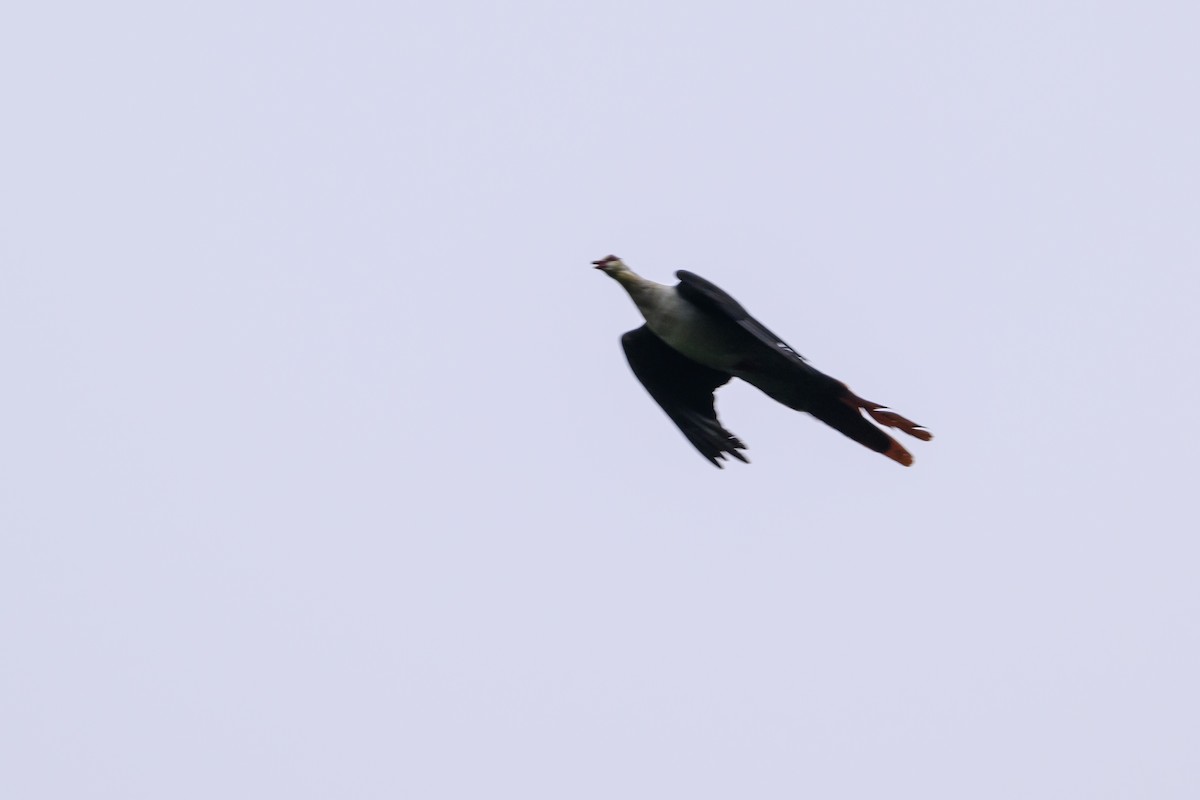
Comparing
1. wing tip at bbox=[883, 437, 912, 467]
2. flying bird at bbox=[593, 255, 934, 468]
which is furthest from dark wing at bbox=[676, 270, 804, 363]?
wing tip at bbox=[883, 437, 912, 467]

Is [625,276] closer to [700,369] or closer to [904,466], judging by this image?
[700,369]

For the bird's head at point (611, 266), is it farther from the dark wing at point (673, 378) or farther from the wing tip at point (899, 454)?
the wing tip at point (899, 454)

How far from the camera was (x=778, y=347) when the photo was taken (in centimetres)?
1185

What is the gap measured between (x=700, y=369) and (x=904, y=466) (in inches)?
65.8

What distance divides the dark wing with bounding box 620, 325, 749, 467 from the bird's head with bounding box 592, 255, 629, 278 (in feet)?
1.71

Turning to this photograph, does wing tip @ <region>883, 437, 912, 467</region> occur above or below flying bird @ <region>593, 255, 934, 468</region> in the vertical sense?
below

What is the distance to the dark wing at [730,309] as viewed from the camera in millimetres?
11719

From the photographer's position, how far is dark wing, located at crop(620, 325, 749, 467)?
518 inches

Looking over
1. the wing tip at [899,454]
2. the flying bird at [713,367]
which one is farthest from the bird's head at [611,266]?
the wing tip at [899,454]

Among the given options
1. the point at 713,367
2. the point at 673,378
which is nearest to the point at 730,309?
the point at 713,367

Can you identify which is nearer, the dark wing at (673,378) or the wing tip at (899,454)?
the wing tip at (899,454)

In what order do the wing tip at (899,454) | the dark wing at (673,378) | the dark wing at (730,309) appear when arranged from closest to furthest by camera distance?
the dark wing at (730,309)
the wing tip at (899,454)
the dark wing at (673,378)

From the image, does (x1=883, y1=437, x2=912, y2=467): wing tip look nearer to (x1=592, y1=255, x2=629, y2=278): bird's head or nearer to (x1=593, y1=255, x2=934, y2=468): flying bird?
(x1=593, y1=255, x2=934, y2=468): flying bird

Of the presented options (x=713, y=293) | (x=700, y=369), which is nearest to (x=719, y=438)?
(x=700, y=369)
